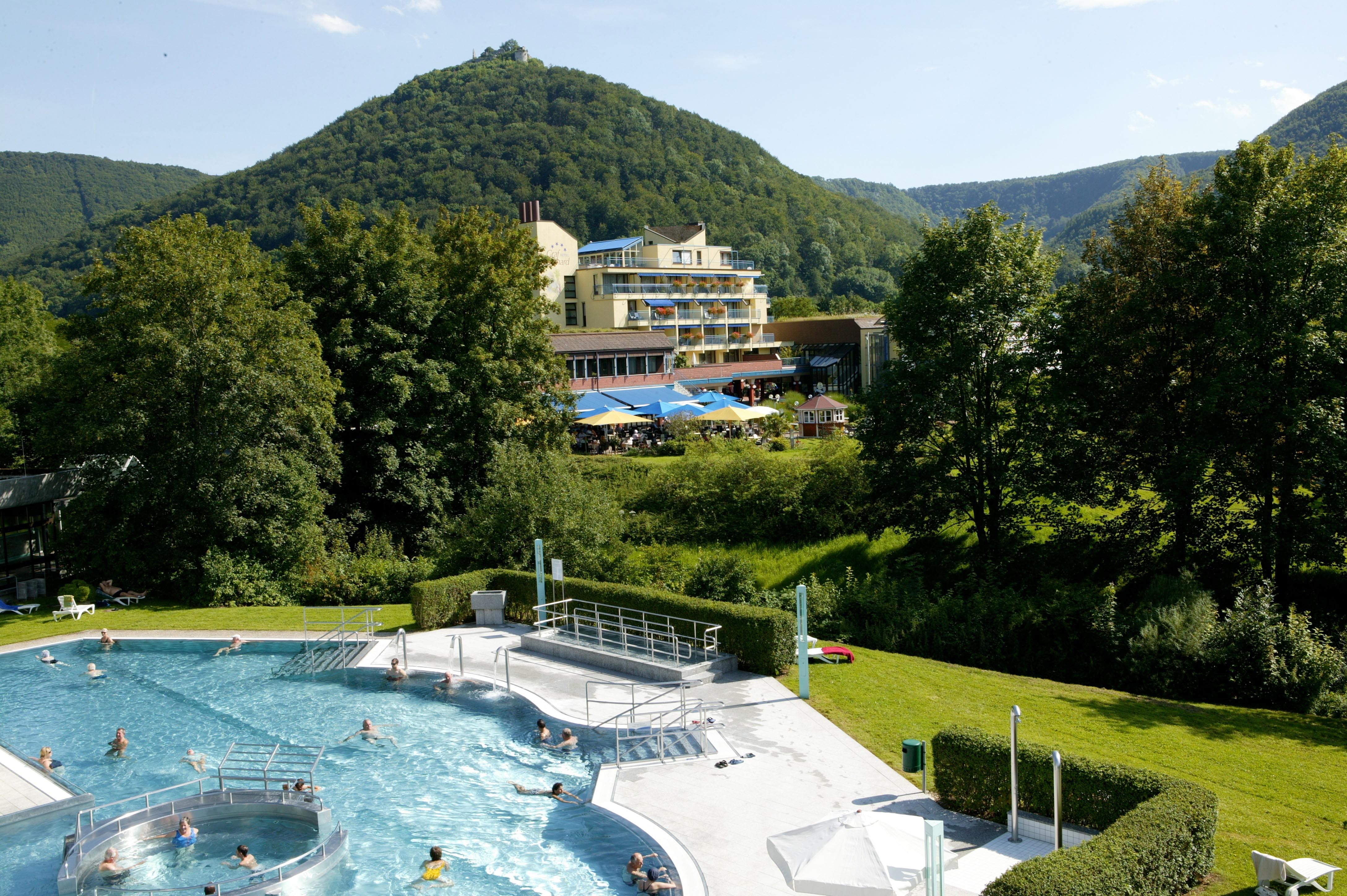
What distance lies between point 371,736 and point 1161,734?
45.5ft

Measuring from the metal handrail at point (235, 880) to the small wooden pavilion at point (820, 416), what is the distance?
32.5 metres

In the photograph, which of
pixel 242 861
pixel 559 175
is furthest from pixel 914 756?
pixel 559 175

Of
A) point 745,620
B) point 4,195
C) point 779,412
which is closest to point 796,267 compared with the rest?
point 779,412

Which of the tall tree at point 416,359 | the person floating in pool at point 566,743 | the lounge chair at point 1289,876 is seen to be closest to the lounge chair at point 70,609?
the tall tree at point 416,359

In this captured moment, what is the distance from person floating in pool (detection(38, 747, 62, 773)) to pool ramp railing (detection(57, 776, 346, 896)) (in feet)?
6.52

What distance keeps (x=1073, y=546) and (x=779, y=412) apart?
2247 centimetres

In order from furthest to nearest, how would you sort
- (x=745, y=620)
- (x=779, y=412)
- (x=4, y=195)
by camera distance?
(x=4, y=195) → (x=779, y=412) → (x=745, y=620)

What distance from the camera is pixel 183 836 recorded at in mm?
13211

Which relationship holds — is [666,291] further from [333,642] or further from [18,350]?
[333,642]

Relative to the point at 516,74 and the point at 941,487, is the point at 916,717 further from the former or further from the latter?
the point at 516,74

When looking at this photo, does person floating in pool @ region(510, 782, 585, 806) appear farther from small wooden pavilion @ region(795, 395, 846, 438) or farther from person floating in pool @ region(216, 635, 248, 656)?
small wooden pavilion @ region(795, 395, 846, 438)

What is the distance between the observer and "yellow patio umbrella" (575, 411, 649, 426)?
135 feet

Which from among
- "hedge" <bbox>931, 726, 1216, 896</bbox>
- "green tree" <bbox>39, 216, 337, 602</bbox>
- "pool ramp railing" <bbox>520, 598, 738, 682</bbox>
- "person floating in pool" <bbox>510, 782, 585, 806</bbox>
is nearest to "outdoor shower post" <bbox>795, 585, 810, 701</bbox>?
"pool ramp railing" <bbox>520, 598, 738, 682</bbox>

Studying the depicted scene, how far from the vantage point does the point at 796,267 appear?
122000mm
